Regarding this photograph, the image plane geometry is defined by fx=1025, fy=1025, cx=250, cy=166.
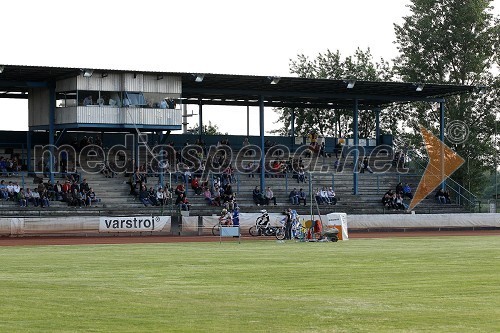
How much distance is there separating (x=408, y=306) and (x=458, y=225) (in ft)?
140

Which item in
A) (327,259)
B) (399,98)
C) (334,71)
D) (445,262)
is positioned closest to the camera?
(445,262)

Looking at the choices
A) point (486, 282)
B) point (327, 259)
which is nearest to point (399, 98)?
point (327, 259)

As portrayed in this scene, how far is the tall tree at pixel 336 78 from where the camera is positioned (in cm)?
8394

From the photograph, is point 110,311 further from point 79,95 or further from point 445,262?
point 79,95

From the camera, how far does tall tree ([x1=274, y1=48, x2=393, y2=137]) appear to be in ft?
275

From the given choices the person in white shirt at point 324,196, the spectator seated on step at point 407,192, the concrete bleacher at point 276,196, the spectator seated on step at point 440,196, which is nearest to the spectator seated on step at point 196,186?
the concrete bleacher at point 276,196

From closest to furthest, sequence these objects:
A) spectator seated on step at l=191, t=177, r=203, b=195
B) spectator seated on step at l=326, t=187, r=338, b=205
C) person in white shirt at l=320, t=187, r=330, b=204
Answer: spectator seated on step at l=191, t=177, r=203, b=195
person in white shirt at l=320, t=187, r=330, b=204
spectator seated on step at l=326, t=187, r=338, b=205


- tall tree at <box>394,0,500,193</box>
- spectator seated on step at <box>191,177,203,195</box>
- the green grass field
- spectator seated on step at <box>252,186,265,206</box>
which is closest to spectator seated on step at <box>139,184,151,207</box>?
spectator seated on step at <box>191,177,203,195</box>

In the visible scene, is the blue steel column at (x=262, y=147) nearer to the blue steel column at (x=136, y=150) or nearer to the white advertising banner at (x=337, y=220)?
the blue steel column at (x=136, y=150)

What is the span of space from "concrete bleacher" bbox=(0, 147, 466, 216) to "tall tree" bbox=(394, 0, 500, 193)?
8603 millimetres

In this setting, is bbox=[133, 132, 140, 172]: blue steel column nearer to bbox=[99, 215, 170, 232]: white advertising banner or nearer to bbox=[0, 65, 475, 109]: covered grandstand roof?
bbox=[0, 65, 475, 109]: covered grandstand roof

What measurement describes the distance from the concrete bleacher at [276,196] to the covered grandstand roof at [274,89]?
474 cm

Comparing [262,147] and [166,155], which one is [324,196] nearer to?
[262,147]

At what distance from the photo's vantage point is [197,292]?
19922 millimetres
